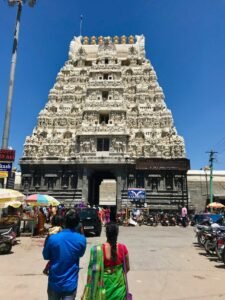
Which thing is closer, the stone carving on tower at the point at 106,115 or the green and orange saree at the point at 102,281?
the green and orange saree at the point at 102,281

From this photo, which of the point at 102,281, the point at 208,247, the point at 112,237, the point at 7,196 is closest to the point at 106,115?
the point at 7,196

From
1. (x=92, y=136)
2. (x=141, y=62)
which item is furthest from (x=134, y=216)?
(x=141, y=62)

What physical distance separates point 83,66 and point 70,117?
29.1 ft

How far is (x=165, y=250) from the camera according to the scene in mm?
13211

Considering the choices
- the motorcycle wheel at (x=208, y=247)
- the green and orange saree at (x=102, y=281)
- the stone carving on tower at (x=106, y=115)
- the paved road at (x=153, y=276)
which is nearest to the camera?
the green and orange saree at (x=102, y=281)

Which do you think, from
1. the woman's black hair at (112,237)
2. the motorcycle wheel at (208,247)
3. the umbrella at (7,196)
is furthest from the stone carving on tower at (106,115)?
the woman's black hair at (112,237)

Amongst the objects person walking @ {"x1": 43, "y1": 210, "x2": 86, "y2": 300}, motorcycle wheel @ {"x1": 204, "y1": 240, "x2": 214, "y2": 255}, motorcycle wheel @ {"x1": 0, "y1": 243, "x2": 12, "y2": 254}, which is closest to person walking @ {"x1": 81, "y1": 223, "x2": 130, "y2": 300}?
person walking @ {"x1": 43, "y1": 210, "x2": 86, "y2": 300}

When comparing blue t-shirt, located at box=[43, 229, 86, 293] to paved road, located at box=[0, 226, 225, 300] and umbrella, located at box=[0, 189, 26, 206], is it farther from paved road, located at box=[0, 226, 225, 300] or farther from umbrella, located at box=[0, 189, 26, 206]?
umbrella, located at box=[0, 189, 26, 206]

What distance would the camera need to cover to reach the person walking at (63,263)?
3959 millimetres

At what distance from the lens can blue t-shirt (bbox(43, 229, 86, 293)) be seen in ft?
13.0

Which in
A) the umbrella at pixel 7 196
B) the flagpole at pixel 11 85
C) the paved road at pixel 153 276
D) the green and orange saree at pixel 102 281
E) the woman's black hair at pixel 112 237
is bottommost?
the paved road at pixel 153 276

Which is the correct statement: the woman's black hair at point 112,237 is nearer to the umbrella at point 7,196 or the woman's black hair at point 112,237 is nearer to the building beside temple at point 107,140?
the umbrella at point 7,196

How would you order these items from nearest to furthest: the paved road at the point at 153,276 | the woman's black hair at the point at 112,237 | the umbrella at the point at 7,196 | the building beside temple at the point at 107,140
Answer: the woman's black hair at the point at 112,237 → the paved road at the point at 153,276 → the umbrella at the point at 7,196 → the building beside temple at the point at 107,140

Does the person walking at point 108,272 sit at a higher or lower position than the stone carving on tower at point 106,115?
lower
